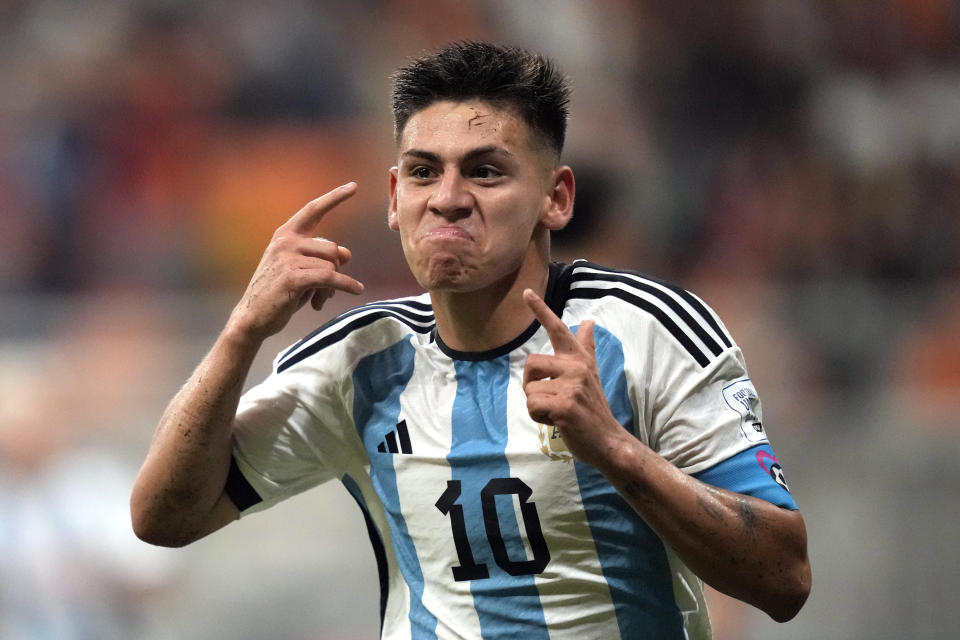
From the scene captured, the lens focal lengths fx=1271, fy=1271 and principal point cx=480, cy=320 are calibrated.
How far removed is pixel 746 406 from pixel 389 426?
0.80 metres

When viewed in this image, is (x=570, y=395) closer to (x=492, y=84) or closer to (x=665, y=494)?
(x=665, y=494)

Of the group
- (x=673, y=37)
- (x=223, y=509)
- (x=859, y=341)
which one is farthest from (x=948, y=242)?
(x=223, y=509)

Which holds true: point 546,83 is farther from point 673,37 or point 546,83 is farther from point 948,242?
point 673,37

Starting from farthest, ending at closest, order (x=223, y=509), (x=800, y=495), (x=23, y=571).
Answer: (x=23, y=571)
(x=800, y=495)
(x=223, y=509)

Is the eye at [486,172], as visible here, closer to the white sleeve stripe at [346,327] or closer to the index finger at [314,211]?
the index finger at [314,211]

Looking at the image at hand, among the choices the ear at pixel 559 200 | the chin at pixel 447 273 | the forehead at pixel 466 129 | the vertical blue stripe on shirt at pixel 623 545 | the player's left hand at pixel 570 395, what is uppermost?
the forehead at pixel 466 129

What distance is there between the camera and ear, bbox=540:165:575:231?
284cm

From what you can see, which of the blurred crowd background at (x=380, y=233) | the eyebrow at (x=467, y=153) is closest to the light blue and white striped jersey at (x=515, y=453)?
the eyebrow at (x=467, y=153)

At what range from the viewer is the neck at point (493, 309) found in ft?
9.17

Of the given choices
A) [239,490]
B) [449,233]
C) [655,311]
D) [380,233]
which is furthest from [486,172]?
[380,233]

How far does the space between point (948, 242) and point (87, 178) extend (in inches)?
186

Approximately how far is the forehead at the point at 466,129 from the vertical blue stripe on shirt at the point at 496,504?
0.49 m

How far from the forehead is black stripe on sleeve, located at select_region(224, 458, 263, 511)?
0.84 m

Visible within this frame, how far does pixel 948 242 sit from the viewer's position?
6.62 meters
